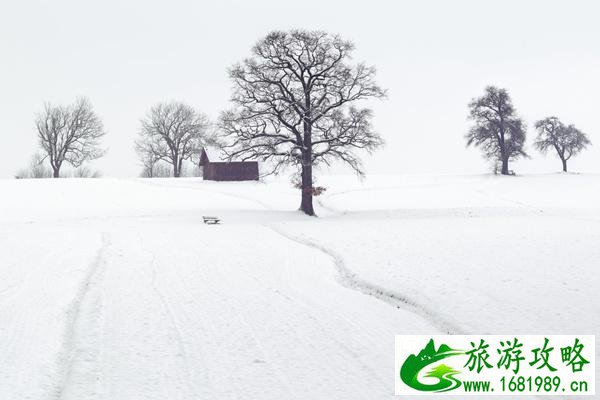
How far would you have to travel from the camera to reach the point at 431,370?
27.7ft

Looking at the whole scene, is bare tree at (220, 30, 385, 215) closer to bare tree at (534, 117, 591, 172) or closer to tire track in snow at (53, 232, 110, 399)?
tire track in snow at (53, 232, 110, 399)

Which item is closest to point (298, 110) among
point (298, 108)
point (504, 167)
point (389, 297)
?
point (298, 108)

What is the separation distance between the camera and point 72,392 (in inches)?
288

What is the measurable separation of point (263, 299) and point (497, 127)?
61470 millimetres

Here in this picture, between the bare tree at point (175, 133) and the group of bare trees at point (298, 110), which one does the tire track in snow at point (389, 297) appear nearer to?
the group of bare trees at point (298, 110)

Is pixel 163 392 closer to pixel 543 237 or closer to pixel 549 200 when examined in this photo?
pixel 543 237

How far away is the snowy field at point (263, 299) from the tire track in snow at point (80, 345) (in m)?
→ 0.04

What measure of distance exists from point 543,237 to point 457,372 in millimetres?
16051

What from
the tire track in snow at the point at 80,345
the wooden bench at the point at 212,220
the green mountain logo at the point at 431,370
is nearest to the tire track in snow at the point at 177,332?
the tire track in snow at the point at 80,345

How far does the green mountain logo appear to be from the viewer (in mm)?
7929

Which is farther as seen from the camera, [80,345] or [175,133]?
[175,133]

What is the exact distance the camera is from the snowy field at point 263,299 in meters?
8.02

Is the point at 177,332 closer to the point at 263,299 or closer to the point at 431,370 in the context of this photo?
the point at 263,299

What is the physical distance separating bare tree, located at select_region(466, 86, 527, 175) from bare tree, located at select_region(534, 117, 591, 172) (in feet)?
49.4
